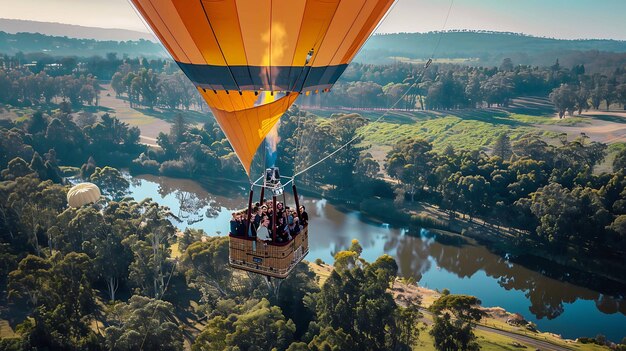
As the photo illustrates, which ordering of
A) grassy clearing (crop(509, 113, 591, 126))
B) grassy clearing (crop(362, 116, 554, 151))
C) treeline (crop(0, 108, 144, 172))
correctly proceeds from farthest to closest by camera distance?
grassy clearing (crop(509, 113, 591, 126)) → grassy clearing (crop(362, 116, 554, 151)) → treeline (crop(0, 108, 144, 172))

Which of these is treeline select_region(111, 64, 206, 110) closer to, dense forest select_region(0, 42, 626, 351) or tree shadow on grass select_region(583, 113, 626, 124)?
dense forest select_region(0, 42, 626, 351)

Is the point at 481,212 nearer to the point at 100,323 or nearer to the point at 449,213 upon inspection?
the point at 449,213

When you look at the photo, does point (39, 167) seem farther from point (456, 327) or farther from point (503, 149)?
point (503, 149)

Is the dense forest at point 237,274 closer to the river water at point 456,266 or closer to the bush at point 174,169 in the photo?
the river water at point 456,266

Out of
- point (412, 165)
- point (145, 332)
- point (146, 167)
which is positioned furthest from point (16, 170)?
point (412, 165)

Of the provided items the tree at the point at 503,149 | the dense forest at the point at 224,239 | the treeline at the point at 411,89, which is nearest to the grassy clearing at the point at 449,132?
the treeline at the point at 411,89

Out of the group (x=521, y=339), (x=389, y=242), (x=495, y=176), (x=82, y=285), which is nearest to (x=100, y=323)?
(x=82, y=285)

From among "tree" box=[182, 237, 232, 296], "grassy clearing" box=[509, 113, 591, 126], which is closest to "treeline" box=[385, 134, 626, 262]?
"grassy clearing" box=[509, 113, 591, 126]
